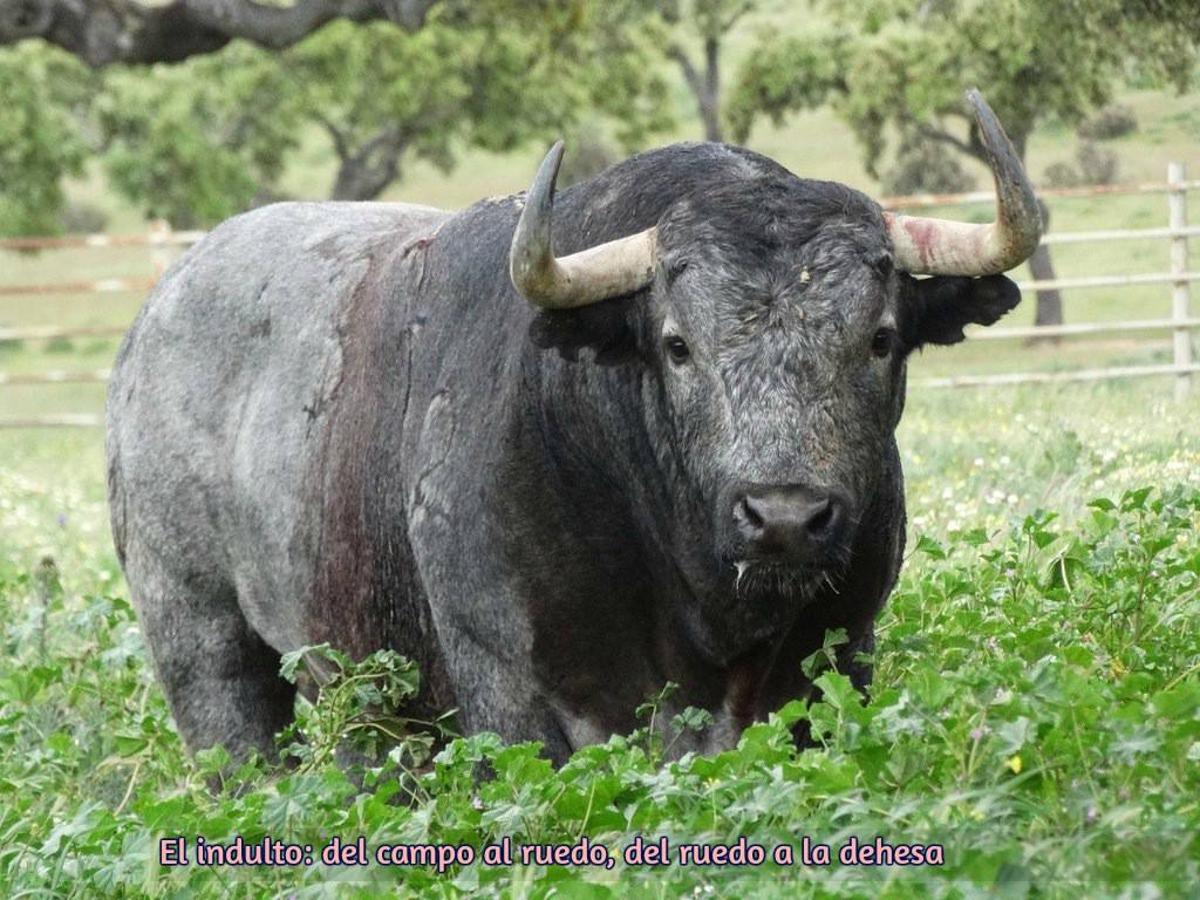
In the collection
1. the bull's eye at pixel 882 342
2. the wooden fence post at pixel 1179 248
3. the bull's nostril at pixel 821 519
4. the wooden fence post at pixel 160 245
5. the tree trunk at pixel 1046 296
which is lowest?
the tree trunk at pixel 1046 296

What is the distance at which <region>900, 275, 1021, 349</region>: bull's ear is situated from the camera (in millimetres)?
5133

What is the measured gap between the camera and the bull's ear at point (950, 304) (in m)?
5.13

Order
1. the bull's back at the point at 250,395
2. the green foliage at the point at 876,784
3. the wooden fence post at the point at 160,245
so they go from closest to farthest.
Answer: the green foliage at the point at 876,784 → the bull's back at the point at 250,395 → the wooden fence post at the point at 160,245

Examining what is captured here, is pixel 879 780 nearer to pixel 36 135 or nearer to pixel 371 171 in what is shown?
pixel 36 135

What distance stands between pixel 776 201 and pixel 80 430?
→ 23620mm

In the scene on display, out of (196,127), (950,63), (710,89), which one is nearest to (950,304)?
(950,63)

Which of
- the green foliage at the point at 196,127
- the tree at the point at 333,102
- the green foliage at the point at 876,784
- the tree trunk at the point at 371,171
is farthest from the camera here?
the tree trunk at the point at 371,171

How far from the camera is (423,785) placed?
14.7 ft

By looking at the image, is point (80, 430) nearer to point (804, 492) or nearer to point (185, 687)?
point (185, 687)

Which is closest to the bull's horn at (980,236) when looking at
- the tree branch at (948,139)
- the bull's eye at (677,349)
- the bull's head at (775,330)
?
the bull's head at (775,330)

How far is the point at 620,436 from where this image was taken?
5.11 m

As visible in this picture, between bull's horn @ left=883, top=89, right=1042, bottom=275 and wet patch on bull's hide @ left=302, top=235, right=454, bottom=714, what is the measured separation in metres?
1.50

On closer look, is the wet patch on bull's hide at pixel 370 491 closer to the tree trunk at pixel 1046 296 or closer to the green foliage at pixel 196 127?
the tree trunk at pixel 1046 296

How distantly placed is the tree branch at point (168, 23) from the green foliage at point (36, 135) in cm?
1621
